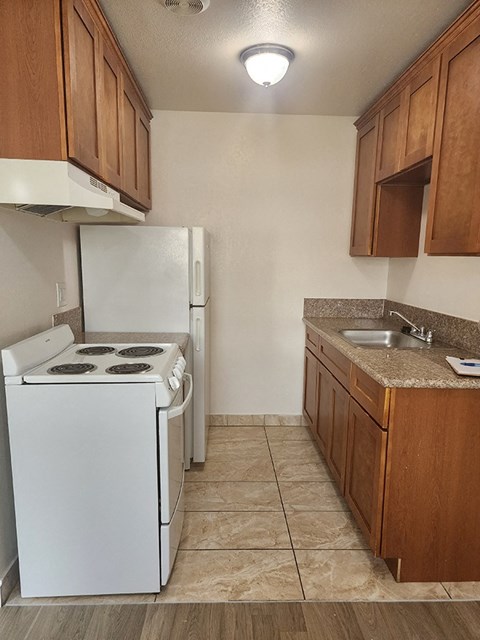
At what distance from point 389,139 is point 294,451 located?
2.20 meters

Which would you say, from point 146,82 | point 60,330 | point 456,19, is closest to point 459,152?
point 456,19

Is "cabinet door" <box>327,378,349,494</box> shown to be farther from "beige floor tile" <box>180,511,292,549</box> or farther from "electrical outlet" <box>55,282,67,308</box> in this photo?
"electrical outlet" <box>55,282,67,308</box>

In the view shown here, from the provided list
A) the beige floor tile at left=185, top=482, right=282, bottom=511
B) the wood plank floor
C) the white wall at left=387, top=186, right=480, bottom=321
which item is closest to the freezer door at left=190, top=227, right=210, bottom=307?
the beige floor tile at left=185, top=482, right=282, bottom=511

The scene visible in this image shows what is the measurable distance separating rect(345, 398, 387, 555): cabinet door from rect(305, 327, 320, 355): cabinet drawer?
2.83 ft

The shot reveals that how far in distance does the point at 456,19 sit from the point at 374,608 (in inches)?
99.3

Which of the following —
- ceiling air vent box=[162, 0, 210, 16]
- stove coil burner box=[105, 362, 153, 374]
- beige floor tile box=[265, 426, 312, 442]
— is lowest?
beige floor tile box=[265, 426, 312, 442]

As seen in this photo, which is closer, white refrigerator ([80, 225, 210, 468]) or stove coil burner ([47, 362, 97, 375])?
stove coil burner ([47, 362, 97, 375])

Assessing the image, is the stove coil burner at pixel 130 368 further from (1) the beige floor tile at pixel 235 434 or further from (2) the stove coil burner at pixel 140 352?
(1) the beige floor tile at pixel 235 434

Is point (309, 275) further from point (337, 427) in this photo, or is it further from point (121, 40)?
point (121, 40)

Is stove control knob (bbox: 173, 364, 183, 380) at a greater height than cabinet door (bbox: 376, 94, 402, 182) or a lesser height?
lesser

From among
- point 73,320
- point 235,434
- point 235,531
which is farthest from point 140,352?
point 235,434

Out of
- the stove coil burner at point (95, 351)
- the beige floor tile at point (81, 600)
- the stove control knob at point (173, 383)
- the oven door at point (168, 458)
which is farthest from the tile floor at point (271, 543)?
the stove coil burner at point (95, 351)

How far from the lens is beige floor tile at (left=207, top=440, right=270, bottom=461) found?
112 inches

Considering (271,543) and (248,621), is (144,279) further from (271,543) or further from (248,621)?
(248,621)
